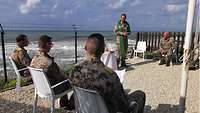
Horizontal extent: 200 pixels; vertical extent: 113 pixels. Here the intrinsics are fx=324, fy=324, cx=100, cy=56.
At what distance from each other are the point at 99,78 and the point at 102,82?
6 cm

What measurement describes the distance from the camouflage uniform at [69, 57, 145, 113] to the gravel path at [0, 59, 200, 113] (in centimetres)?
210

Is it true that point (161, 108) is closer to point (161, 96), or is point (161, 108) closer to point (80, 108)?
point (161, 96)

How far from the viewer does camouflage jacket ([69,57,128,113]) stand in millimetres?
3602

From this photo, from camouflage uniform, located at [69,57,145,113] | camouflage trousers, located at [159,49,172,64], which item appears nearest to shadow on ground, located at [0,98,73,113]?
camouflage uniform, located at [69,57,145,113]

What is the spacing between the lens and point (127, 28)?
1036cm

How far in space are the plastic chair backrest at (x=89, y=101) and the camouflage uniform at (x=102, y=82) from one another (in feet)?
0.24

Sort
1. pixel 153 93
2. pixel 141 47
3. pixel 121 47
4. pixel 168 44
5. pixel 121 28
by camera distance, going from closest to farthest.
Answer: pixel 153 93 → pixel 121 28 → pixel 121 47 → pixel 168 44 → pixel 141 47

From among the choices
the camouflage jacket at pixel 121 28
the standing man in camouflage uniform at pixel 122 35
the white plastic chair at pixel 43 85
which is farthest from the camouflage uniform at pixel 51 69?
the camouflage jacket at pixel 121 28

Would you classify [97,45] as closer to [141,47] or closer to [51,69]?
[51,69]

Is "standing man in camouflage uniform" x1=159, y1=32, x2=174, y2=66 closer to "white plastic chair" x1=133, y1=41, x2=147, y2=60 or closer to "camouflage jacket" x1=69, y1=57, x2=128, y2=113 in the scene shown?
"white plastic chair" x1=133, y1=41, x2=147, y2=60

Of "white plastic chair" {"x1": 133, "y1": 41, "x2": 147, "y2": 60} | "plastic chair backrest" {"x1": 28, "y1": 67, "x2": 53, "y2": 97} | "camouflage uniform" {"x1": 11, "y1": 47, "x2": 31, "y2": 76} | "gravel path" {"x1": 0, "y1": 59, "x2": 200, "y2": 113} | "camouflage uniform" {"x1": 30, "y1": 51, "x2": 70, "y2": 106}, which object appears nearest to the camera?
"plastic chair backrest" {"x1": 28, "y1": 67, "x2": 53, "y2": 97}

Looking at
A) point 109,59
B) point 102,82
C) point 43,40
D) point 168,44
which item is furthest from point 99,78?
point 168,44

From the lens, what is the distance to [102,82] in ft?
A: 11.8

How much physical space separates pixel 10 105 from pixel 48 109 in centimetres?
82
